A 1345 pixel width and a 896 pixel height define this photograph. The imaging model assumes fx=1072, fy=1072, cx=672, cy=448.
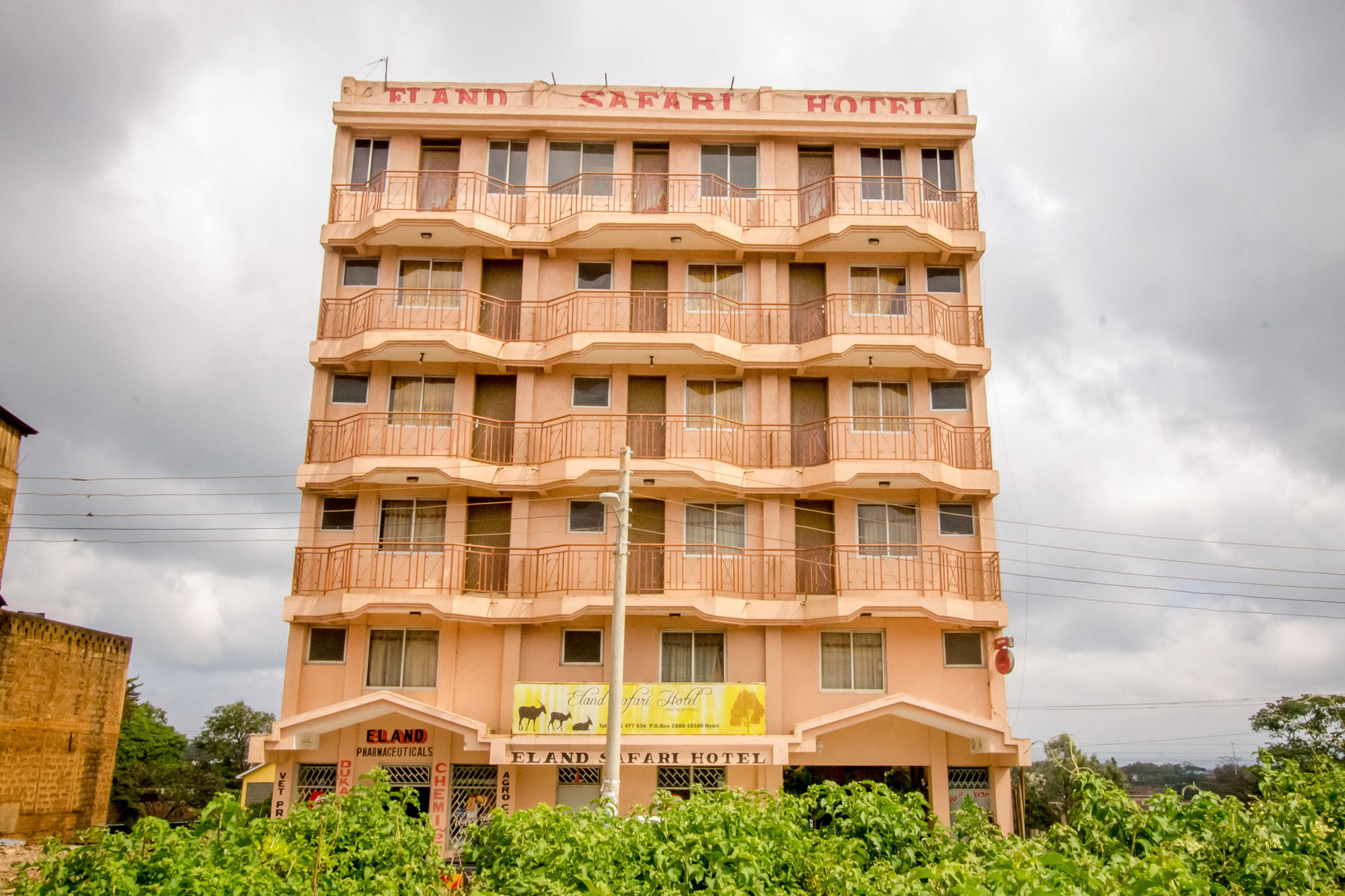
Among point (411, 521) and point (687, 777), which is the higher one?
point (411, 521)

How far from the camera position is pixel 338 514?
86.6ft

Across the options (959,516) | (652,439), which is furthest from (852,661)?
(652,439)

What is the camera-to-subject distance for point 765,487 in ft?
85.9

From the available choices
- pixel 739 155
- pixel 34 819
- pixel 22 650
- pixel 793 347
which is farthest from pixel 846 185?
pixel 34 819

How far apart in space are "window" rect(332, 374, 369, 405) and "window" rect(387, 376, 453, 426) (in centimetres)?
79

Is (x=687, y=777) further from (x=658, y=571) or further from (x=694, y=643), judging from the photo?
(x=658, y=571)

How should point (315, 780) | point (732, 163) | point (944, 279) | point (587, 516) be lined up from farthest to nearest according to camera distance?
point (732, 163) < point (944, 279) < point (587, 516) < point (315, 780)

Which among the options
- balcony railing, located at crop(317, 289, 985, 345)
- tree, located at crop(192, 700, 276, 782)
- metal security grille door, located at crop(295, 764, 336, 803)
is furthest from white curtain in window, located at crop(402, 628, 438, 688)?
tree, located at crop(192, 700, 276, 782)

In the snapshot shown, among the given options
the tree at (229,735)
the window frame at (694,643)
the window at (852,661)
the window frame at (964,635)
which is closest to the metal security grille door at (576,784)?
the window frame at (694,643)

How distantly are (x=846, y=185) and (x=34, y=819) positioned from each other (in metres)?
33.0

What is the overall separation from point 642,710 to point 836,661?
512cm

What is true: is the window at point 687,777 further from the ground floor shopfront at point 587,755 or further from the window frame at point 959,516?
the window frame at point 959,516

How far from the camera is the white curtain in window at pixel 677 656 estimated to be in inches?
1004

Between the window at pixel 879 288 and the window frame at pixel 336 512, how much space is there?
44.4 ft
